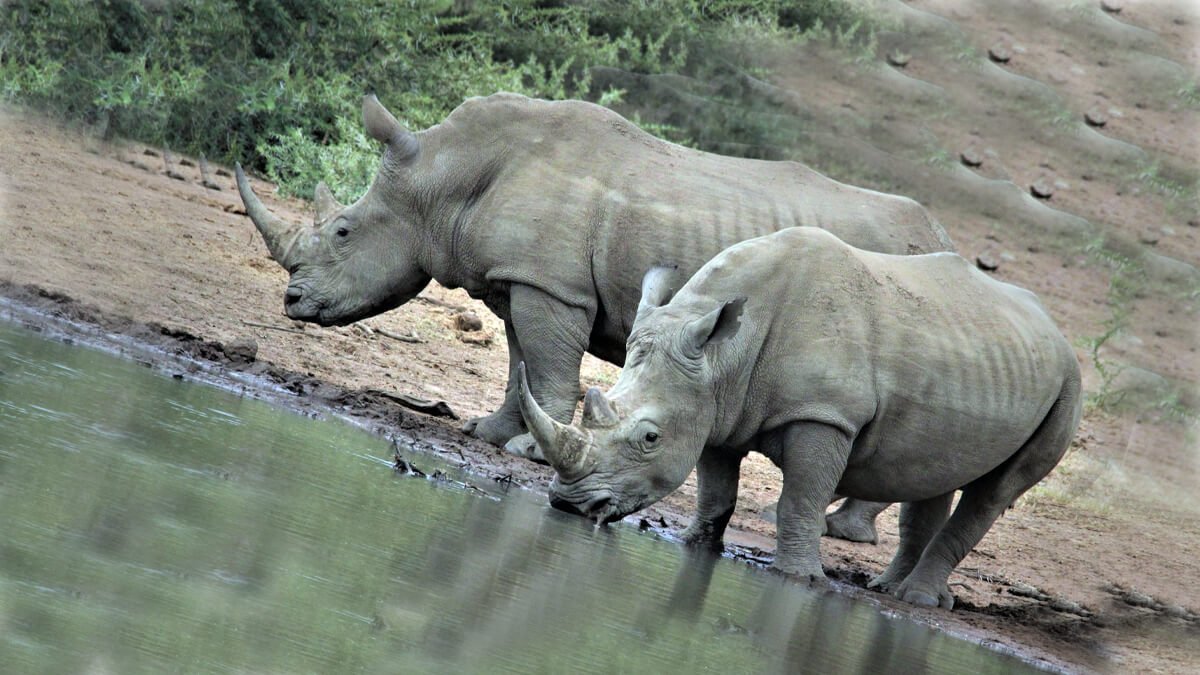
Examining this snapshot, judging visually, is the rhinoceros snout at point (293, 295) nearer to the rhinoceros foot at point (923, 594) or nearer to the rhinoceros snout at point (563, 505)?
the rhinoceros snout at point (563, 505)

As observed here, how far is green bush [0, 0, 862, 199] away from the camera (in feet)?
44.2

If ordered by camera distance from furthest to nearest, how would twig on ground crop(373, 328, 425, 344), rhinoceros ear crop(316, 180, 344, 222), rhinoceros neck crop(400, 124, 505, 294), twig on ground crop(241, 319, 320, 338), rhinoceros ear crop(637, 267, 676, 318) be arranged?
twig on ground crop(373, 328, 425, 344) → twig on ground crop(241, 319, 320, 338) → rhinoceros ear crop(316, 180, 344, 222) → rhinoceros neck crop(400, 124, 505, 294) → rhinoceros ear crop(637, 267, 676, 318)

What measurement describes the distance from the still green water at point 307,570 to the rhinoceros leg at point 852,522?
1.95 meters

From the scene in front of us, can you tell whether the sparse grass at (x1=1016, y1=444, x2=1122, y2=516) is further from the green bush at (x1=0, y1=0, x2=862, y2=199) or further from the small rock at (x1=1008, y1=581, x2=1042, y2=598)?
the green bush at (x1=0, y1=0, x2=862, y2=199)

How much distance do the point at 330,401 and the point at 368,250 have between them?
0.85m

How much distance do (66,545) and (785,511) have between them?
3.76 meters

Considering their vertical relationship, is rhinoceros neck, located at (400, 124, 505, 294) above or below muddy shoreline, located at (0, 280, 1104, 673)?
above

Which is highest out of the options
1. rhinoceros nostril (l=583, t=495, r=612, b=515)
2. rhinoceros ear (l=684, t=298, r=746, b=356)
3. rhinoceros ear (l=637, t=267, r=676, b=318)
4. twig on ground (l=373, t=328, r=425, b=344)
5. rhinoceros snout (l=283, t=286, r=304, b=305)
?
rhinoceros ear (l=684, t=298, r=746, b=356)

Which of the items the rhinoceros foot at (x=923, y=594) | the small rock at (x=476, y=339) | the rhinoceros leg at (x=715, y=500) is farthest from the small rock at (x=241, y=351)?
the rhinoceros foot at (x=923, y=594)

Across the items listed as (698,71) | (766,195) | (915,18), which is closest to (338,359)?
(766,195)

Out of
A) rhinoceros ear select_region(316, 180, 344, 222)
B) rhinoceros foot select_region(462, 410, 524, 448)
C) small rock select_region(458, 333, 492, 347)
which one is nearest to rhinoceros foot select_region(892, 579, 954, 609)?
rhinoceros foot select_region(462, 410, 524, 448)

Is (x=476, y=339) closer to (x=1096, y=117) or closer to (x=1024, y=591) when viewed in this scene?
(x=1024, y=591)

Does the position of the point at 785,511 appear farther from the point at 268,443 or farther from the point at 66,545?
the point at 66,545

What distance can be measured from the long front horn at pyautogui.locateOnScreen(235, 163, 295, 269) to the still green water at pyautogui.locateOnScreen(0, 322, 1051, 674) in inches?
57.3
